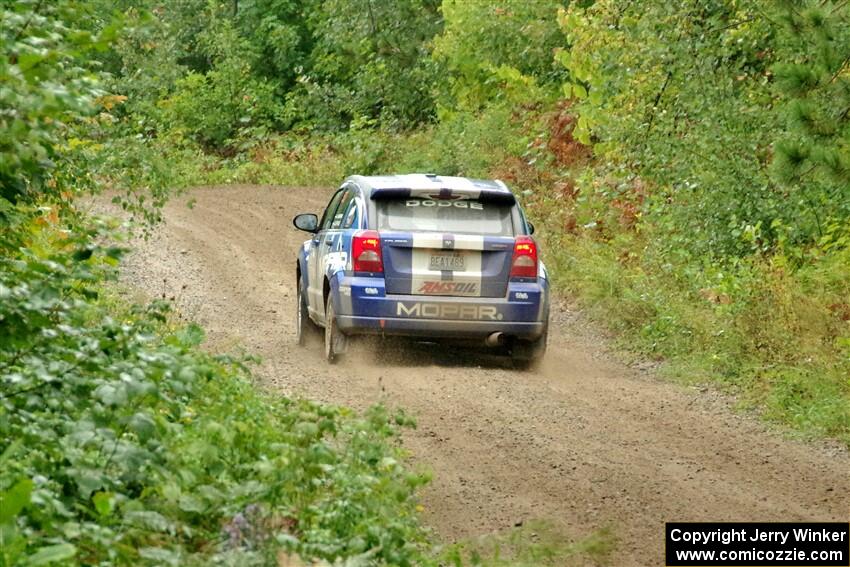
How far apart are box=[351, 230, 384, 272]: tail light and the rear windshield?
0.51ft

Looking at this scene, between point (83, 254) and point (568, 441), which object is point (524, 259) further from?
point (83, 254)

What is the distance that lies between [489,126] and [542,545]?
75.9 feet

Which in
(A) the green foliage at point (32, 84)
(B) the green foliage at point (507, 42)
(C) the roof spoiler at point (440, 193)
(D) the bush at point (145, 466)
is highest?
(B) the green foliage at point (507, 42)

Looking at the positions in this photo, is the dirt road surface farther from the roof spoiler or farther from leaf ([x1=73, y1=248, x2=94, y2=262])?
leaf ([x1=73, y1=248, x2=94, y2=262])

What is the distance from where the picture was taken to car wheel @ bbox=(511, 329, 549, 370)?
14.2 m

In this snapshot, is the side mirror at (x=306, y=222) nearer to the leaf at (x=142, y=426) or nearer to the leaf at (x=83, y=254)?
the leaf at (x=83, y=254)

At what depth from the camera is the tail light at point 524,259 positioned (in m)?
13.7

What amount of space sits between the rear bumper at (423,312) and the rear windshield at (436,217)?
1.80 ft

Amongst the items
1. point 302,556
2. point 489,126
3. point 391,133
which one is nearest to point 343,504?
point 302,556

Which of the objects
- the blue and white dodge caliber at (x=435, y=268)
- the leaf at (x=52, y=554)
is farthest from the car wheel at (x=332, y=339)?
the leaf at (x=52, y=554)

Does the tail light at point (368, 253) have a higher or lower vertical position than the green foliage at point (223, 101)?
lower

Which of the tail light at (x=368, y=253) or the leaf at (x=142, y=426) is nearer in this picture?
the leaf at (x=142, y=426)

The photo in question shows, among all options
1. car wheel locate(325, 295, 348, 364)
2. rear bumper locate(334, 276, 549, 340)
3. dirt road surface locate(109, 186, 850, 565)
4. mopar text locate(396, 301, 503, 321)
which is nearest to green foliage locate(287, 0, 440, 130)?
dirt road surface locate(109, 186, 850, 565)

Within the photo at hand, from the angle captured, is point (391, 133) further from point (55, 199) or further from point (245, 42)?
point (55, 199)
